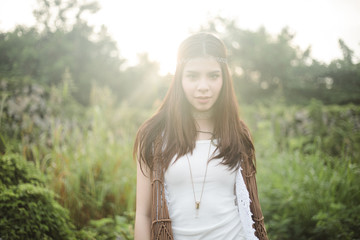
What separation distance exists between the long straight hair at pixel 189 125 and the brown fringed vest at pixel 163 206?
5cm

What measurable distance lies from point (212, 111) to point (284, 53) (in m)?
24.6

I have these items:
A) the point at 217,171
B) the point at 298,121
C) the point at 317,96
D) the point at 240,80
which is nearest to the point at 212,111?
the point at 217,171

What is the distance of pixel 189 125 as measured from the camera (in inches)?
69.9

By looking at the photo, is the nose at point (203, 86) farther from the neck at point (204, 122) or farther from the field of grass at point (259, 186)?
the field of grass at point (259, 186)

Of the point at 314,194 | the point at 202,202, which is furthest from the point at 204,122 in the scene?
the point at 314,194

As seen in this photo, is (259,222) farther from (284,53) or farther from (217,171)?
(284,53)

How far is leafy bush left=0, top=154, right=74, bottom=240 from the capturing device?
5.55ft

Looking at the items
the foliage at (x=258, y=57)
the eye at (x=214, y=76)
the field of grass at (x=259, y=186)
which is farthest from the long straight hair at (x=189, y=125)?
the foliage at (x=258, y=57)

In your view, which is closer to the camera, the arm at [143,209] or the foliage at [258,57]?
the arm at [143,209]

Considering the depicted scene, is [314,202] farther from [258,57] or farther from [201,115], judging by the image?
[258,57]

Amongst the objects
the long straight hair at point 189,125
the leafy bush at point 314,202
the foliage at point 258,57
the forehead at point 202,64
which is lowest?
the leafy bush at point 314,202

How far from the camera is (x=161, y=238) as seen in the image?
1492 mm

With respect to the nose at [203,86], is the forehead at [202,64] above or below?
above

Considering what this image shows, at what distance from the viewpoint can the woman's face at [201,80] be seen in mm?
1653
